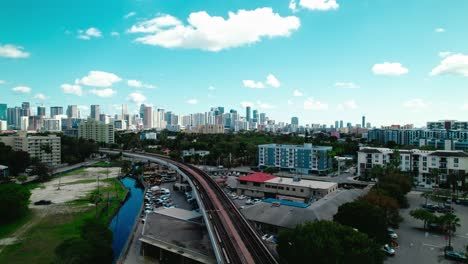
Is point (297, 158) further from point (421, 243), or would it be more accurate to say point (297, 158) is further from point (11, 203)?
point (11, 203)

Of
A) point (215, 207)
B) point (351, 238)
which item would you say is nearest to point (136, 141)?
point (215, 207)

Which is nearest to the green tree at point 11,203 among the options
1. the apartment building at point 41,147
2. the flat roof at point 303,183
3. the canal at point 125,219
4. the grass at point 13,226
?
the grass at point 13,226

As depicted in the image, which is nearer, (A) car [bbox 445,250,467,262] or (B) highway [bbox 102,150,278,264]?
(B) highway [bbox 102,150,278,264]

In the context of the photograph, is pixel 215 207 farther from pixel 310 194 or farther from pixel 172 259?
pixel 310 194

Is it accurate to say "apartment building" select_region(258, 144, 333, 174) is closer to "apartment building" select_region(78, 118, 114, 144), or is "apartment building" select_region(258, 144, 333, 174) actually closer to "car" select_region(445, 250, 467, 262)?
"car" select_region(445, 250, 467, 262)

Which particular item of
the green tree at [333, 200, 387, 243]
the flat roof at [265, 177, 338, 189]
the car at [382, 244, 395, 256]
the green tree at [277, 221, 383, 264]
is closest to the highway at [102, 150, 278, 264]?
the green tree at [277, 221, 383, 264]

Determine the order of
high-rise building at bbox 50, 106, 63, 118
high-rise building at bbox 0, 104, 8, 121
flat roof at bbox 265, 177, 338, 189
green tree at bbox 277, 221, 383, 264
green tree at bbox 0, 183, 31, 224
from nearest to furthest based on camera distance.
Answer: green tree at bbox 277, 221, 383, 264 → green tree at bbox 0, 183, 31, 224 → flat roof at bbox 265, 177, 338, 189 → high-rise building at bbox 0, 104, 8, 121 → high-rise building at bbox 50, 106, 63, 118
